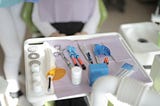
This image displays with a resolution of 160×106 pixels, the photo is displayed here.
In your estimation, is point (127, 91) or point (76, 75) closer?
point (127, 91)

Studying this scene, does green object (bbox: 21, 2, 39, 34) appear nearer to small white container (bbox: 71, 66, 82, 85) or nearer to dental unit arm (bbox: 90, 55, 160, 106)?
small white container (bbox: 71, 66, 82, 85)

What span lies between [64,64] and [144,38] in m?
0.64

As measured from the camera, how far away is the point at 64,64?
117 centimetres

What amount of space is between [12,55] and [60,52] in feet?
1.80

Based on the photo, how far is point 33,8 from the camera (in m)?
1.55

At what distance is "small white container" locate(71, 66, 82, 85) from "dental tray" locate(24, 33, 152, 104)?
0.05 feet

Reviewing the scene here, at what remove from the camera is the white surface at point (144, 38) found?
1.46 m

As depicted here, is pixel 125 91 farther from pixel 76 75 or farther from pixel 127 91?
pixel 76 75

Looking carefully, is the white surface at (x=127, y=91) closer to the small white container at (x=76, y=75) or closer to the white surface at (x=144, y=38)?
the small white container at (x=76, y=75)

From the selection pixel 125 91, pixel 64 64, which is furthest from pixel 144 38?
pixel 125 91

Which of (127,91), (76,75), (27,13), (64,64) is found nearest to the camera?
(127,91)

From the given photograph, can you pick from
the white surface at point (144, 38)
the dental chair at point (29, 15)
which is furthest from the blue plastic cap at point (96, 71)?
the dental chair at point (29, 15)

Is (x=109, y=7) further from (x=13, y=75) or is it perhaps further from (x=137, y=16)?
(x=13, y=75)

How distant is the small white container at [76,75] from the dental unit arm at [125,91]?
91 millimetres
